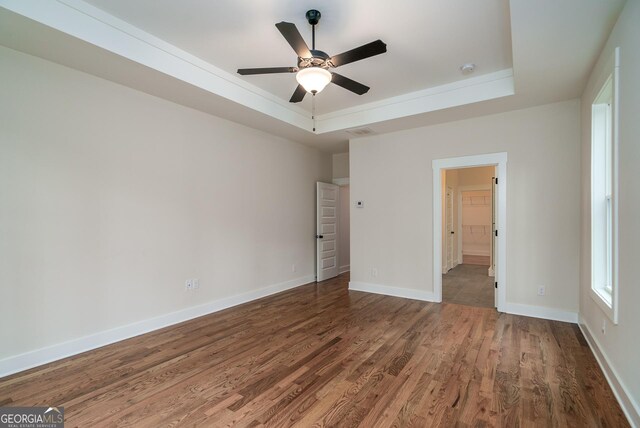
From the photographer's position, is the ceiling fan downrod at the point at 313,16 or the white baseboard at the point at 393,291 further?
the white baseboard at the point at 393,291

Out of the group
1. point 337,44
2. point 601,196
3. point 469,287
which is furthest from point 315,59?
point 469,287

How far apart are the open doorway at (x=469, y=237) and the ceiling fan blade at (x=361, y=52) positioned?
3.45m

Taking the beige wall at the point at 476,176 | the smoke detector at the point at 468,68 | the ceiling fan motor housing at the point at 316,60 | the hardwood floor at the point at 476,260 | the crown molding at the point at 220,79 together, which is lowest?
the hardwood floor at the point at 476,260

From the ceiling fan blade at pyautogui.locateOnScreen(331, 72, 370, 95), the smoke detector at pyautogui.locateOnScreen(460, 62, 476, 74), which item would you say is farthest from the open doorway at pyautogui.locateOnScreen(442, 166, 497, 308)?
the ceiling fan blade at pyautogui.locateOnScreen(331, 72, 370, 95)

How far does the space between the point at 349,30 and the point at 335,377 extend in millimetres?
3082

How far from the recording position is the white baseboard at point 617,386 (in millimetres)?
1927

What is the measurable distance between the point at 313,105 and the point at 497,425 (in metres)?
4.29

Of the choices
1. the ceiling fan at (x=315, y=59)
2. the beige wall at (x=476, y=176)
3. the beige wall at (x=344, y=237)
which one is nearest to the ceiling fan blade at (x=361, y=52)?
the ceiling fan at (x=315, y=59)

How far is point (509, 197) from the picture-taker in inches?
167

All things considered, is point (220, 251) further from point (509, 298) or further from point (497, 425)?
point (509, 298)

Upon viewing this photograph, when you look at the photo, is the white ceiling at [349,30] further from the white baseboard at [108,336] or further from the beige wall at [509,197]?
the white baseboard at [108,336]

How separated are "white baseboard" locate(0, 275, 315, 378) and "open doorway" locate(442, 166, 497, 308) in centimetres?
338

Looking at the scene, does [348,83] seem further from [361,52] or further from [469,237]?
[469,237]

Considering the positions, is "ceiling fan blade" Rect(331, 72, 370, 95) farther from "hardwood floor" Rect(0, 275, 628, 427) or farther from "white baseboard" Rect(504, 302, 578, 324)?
"white baseboard" Rect(504, 302, 578, 324)
